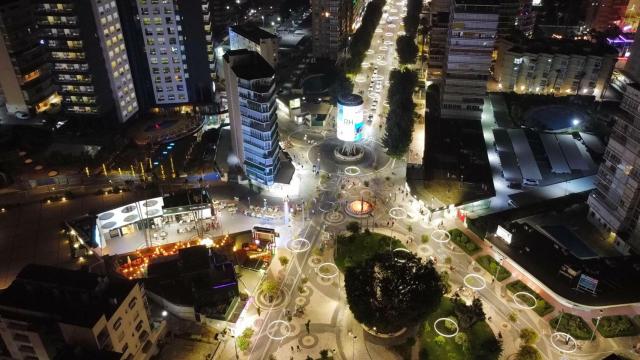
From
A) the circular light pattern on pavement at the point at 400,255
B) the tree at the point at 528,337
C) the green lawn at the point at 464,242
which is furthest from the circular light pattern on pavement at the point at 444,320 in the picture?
the green lawn at the point at 464,242

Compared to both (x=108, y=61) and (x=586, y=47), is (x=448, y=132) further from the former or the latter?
(x=108, y=61)

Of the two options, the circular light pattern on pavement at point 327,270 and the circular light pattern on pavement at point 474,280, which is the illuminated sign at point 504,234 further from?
the circular light pattern on pavement at point 327,270

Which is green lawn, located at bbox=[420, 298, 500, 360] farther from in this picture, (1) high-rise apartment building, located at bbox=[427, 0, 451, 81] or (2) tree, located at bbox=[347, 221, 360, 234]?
(1) high-rise apartment building, located at bbox=[427, 0, 451, 81]

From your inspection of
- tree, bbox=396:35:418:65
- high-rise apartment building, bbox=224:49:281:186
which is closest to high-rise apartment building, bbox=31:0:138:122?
high-rise apartment building, bbox=224:49:281:186

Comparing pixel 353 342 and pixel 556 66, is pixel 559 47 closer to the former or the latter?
pixel 556 66

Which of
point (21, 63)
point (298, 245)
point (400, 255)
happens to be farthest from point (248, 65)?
point (21, 63)
